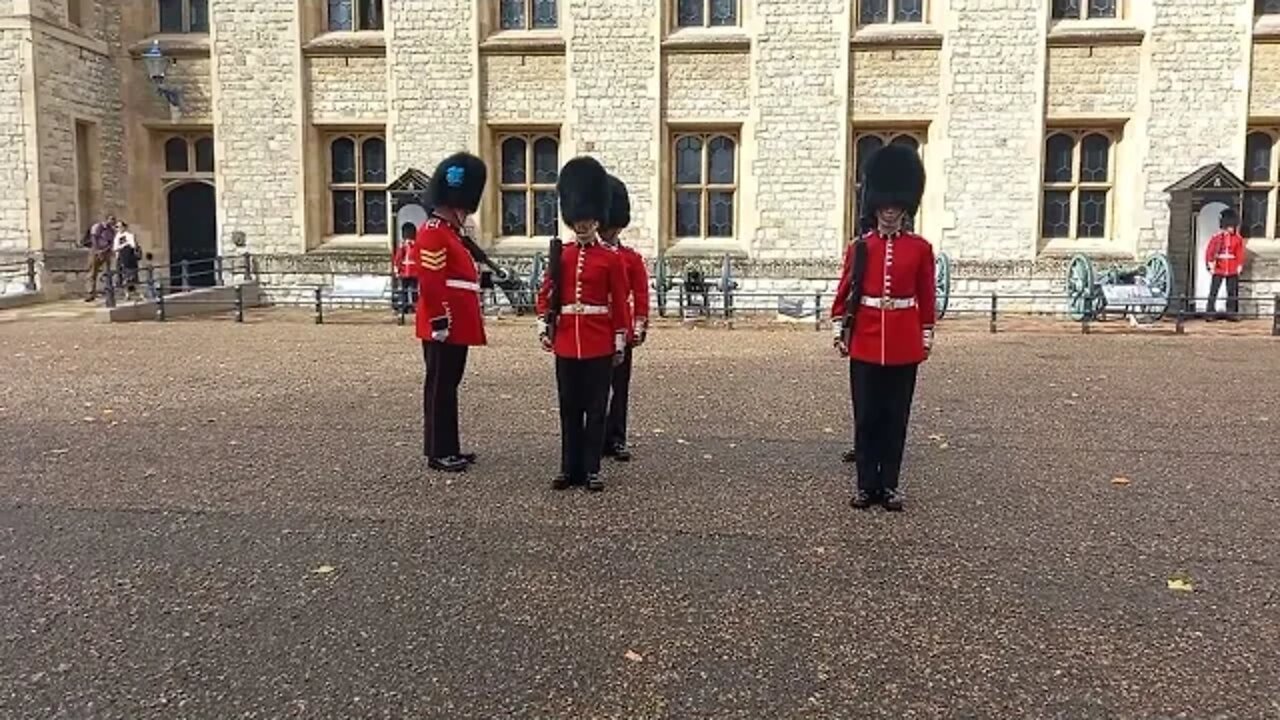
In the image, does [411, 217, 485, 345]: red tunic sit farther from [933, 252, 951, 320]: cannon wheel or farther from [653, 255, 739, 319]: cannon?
[933, 252, 951, 320]: cannon wheel

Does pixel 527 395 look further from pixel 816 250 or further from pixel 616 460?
pixel 816 250

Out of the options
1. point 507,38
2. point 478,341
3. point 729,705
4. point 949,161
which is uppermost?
point 507,38

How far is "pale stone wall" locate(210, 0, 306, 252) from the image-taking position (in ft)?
58.8

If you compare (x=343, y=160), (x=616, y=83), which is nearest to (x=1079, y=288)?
(x=616, y=83)

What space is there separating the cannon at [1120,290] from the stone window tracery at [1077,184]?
0.97m

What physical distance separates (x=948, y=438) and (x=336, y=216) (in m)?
13.9

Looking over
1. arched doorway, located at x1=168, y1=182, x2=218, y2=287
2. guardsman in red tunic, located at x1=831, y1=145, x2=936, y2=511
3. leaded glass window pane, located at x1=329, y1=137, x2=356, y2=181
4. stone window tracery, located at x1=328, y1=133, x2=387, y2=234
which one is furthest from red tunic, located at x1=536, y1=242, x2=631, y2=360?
arched doorway, located at x1=168, y1=182, x2=218, y2=287

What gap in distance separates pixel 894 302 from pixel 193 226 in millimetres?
16698

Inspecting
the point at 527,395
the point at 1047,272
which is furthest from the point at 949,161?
the point at 527,395

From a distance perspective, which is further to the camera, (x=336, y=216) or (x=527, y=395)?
(x=336, y=216)

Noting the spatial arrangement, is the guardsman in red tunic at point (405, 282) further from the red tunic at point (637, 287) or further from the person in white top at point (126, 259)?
the red tunic at point (637, 287)

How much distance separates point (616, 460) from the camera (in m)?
6.64

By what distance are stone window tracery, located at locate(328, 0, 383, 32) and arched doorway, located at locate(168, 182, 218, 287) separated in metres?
3.70

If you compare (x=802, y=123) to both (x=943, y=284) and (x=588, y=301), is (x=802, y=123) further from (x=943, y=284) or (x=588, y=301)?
(x=588, y=301)
